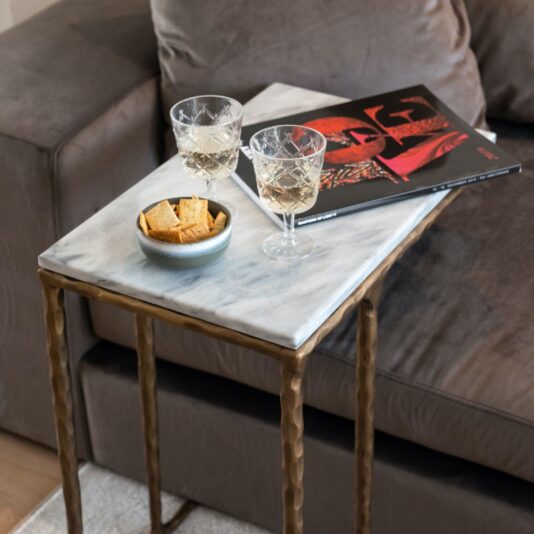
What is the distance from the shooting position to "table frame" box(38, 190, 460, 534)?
41.2 inches

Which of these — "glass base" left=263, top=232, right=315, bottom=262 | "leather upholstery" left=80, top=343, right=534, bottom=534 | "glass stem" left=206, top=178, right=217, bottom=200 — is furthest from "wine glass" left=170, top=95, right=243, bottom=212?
"leather upholstery" left=80, top=343, right=534, bottom=534

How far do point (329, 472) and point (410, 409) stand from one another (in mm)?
198

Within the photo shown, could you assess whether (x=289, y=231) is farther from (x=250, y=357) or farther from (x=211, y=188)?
(x=250, y=357)

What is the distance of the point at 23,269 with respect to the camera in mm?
1535

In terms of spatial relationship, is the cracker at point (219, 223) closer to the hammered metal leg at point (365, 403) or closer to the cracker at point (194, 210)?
the cracker at point (194, 210)

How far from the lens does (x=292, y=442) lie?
1.08 metres

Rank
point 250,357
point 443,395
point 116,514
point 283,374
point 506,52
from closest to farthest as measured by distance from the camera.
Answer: point 283,374 → point 443,395 → point 250,357 → point 116,514 → point 506,52

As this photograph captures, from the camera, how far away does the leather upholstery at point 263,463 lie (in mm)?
1350

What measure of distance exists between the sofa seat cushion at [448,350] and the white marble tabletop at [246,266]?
0.19 meters

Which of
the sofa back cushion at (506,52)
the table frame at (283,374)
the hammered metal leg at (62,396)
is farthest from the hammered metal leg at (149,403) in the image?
the sofa back cushion at (506,52)

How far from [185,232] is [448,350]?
0.42 meters

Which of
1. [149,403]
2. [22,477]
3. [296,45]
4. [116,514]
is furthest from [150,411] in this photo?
[296,45]

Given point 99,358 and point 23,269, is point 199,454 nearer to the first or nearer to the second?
point 99,358

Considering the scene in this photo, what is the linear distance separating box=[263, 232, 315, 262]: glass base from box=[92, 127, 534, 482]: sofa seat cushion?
23 cm
